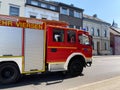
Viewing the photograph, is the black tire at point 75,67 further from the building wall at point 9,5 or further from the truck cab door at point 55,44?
the building wall at point 9,5

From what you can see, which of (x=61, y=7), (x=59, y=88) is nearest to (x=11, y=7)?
(x=61, y=7)

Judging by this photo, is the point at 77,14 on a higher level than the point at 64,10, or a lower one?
lower

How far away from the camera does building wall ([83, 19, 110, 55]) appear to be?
46.0 metres

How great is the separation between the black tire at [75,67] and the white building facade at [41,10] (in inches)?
822

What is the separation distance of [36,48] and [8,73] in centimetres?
168

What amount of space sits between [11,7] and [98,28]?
82.5ft

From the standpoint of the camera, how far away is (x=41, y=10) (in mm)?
33719

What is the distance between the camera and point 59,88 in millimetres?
8641

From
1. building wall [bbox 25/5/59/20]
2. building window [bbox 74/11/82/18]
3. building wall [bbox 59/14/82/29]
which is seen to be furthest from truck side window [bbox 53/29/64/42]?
building window [bbox 74/11/82/18]

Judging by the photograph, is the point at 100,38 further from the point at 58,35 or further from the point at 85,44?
the point at 58,35

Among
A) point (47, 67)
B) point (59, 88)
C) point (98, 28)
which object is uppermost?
point (98, 28)

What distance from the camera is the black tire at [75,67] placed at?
1152 centimetres

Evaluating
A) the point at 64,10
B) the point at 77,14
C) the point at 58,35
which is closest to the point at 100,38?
the point at 77,14

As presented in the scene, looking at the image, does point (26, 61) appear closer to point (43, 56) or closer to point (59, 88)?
point (43, 56)
